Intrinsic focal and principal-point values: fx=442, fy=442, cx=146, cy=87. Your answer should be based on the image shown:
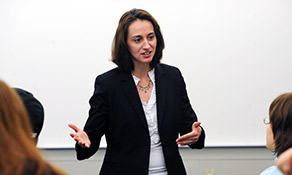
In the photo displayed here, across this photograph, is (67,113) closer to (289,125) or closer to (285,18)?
(285,18)

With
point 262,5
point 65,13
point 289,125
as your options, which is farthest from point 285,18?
point 289,125

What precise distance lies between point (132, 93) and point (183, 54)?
5.16ft

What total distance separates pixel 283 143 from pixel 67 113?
2.36 m

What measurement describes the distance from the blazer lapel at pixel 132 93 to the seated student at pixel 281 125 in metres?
0.64

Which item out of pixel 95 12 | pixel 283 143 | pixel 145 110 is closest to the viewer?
pixel 283 143

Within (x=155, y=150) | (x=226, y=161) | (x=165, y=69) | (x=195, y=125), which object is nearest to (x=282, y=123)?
(x=195, y=125)

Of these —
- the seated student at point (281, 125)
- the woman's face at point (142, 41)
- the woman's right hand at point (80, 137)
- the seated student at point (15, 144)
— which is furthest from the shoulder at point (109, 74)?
the seated student at point (15, 144)

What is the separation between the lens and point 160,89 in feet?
7.61

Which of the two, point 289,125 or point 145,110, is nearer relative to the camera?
point 289,125

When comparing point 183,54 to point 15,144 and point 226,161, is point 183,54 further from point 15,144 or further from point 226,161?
point 15,144

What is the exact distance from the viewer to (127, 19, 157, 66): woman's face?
2.29 meters

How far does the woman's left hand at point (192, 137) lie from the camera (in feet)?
7.06

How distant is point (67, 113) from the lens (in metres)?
3.80

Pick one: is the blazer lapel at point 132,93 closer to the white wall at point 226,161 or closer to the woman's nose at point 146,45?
the woman's nose at point 146,45
